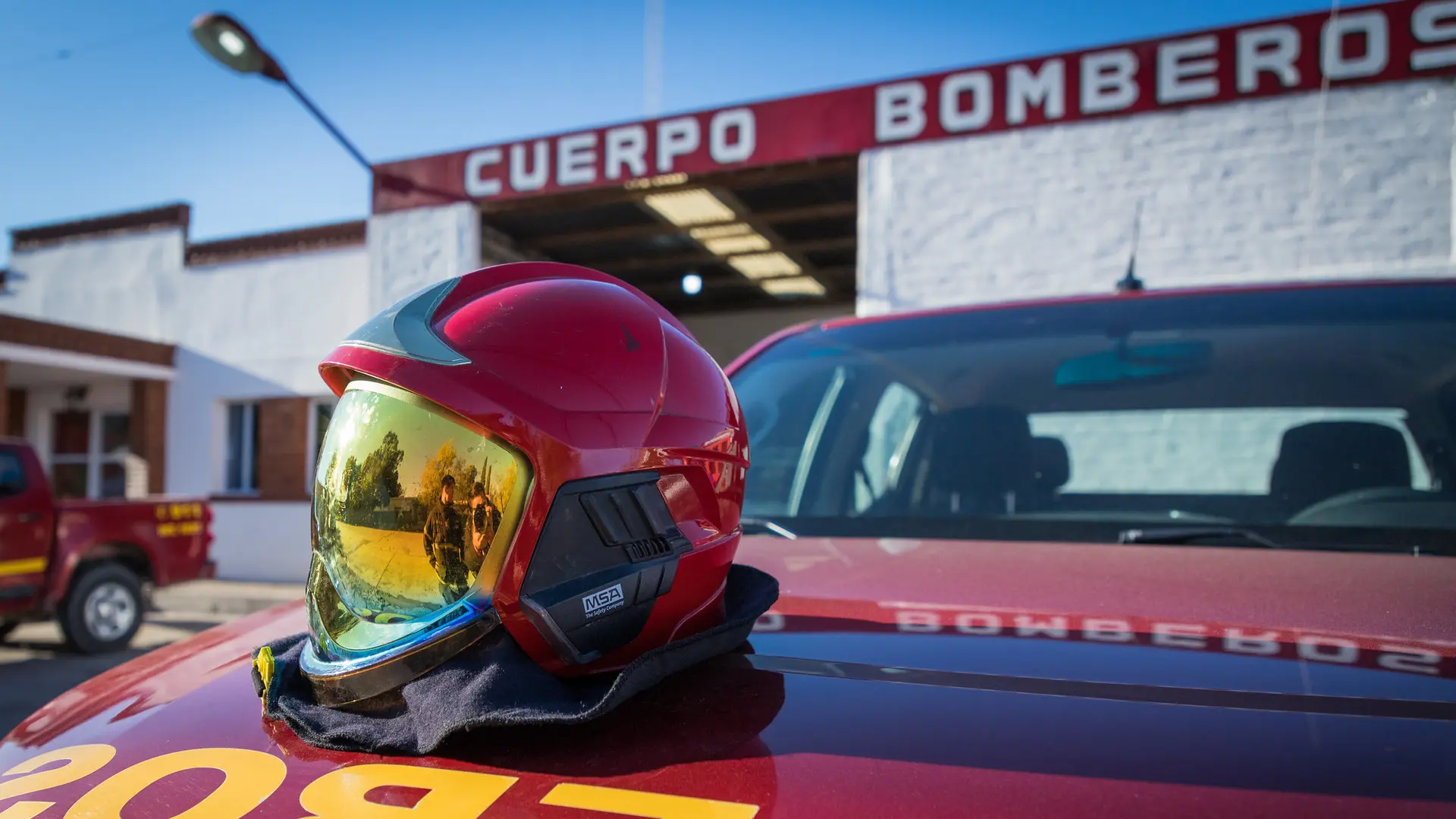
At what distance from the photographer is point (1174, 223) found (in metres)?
6.88

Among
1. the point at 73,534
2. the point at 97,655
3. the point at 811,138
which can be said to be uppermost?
the point at 811,138

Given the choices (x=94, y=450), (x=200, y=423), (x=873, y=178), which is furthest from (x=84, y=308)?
(x=873, y=178)

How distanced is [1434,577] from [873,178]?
682 cm

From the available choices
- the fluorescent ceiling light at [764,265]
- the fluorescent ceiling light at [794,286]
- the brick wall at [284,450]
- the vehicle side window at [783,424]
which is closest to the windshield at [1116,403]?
the vehicle side window at [783,424]

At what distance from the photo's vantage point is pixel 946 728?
32.4 inches

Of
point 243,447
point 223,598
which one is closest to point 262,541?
point 243,447

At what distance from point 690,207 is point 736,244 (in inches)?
67.2

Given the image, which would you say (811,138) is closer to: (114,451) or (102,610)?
(102,610)

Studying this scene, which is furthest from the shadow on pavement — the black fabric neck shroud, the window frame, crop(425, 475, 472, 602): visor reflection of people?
crop(425, 475, 472, 602): visor reflection of people

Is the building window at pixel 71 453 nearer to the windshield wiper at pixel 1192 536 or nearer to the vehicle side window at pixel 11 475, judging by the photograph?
the vehicle side window at pixel 11 475

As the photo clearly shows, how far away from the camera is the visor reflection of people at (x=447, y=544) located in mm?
936

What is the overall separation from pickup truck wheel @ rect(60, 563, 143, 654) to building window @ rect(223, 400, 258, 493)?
448 cm

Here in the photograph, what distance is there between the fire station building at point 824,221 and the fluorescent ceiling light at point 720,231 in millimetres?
43

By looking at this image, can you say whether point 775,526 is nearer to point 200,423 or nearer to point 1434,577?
point 1434,577
